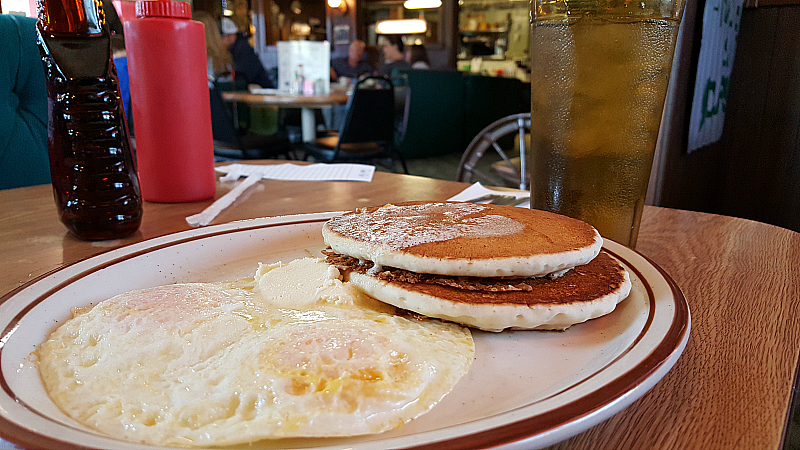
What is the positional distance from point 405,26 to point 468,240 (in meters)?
9.28

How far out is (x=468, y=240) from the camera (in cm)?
62

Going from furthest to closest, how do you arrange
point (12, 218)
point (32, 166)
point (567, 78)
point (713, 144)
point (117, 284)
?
point (713, 144) < point (32, 166) < point (12, 218) < point (567, 78) < point (117, 284)

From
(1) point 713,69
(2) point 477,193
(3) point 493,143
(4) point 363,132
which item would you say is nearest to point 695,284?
(2) point 477,193

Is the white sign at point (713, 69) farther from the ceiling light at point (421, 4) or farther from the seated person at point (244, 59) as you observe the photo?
the ceiling light at point (421, 4)

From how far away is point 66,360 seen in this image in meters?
0.48

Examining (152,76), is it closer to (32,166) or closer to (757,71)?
(32,166)

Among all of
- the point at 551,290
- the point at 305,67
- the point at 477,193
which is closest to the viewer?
the point at 551,290

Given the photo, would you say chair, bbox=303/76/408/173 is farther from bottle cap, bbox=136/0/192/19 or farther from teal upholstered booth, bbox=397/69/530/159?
bottle cap, bbox=136/0/192/19

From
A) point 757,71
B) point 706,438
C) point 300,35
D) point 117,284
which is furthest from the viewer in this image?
point 300,35

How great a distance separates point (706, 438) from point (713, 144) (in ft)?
10.0

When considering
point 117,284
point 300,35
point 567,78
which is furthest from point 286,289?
point 300,35

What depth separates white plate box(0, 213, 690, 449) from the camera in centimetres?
33

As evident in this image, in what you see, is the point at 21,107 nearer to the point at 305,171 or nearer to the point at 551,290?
the point at 305,171

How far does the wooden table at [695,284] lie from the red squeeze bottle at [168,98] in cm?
7
